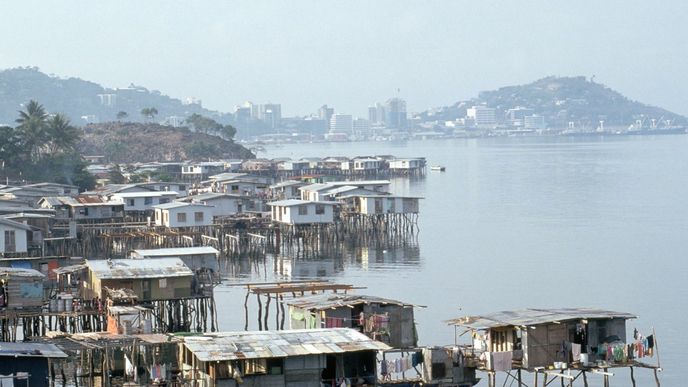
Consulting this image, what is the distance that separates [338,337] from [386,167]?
111652mm

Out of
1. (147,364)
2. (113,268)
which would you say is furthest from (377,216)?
(147,364)

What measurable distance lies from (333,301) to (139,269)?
9.17m

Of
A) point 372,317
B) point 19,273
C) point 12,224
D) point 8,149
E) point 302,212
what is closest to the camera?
point 372,317

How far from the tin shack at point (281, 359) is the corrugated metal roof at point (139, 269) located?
10.9 meters

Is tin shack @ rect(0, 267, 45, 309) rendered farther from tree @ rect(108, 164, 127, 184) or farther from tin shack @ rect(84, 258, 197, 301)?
tree @ rect(108, 164, 127, 184)

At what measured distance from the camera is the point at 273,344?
25.4 metres

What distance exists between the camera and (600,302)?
4803 centimetres

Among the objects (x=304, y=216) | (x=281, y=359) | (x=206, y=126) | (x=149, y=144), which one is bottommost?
(x=304, y=216)

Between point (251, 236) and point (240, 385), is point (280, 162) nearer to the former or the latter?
point (251, 236)

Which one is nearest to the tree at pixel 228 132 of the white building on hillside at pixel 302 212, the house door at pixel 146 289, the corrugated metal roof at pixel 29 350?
the white building on hillside at pixel 302 212

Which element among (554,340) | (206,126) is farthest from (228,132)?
(554,340)

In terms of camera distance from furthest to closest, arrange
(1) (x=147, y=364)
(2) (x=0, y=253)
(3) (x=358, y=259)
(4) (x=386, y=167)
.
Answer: (4) (x=386, y=167) → (3) (x=358, y=259) → (2) (x=0, y=253) → (1) (x=147, y=364)

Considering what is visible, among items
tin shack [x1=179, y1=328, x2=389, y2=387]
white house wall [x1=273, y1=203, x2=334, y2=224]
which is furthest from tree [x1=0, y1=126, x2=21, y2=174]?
tin shack [x1=179, y1=328, x2=389, y2=387]

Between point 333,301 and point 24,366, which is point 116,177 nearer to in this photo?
point 333,301
